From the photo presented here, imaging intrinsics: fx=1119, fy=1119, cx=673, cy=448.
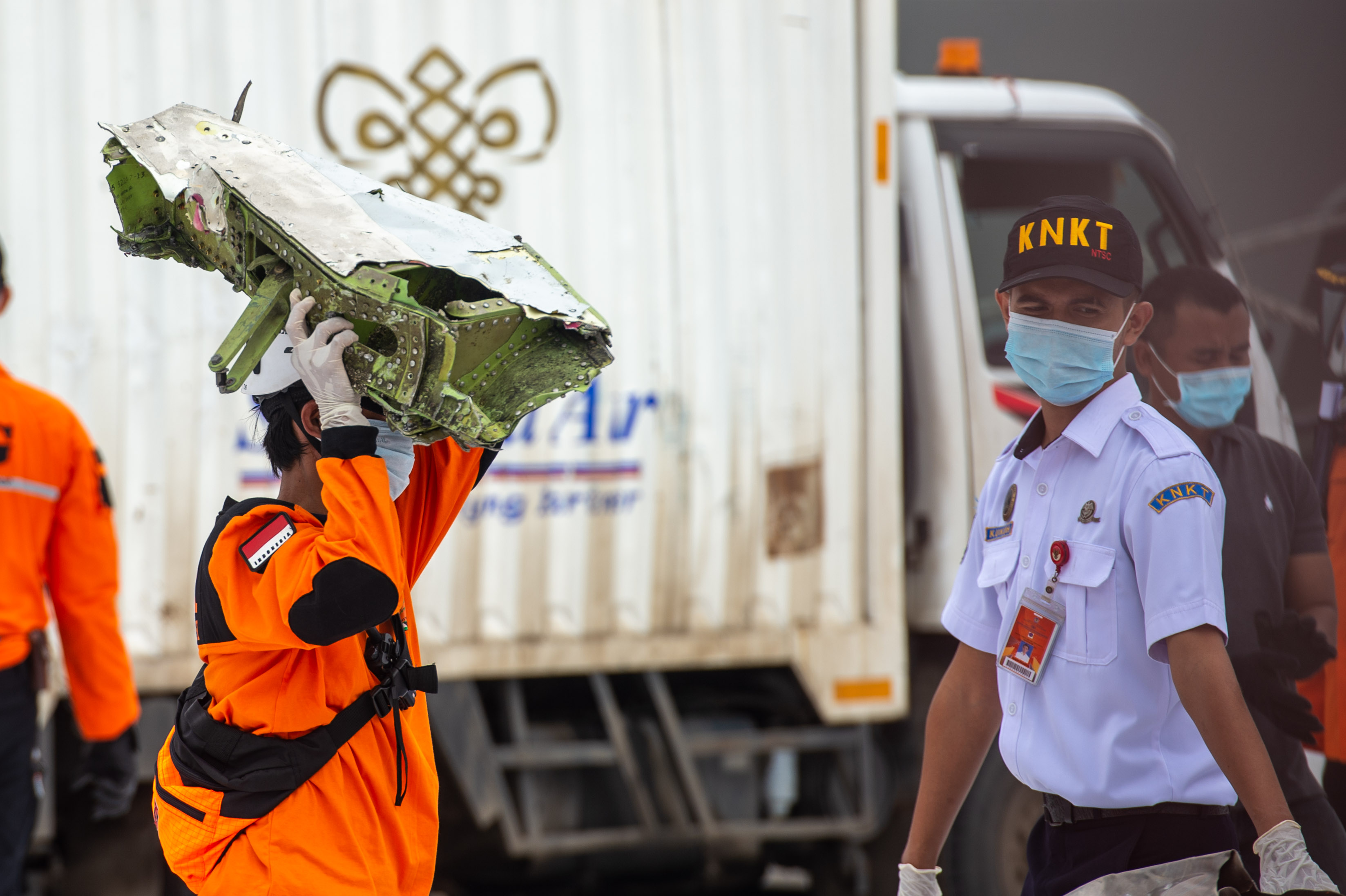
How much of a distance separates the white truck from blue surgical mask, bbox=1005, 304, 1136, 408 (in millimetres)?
1656

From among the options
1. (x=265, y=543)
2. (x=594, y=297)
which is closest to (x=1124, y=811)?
(x=265, y=543)

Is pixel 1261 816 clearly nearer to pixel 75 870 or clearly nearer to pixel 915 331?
pixel 915 331

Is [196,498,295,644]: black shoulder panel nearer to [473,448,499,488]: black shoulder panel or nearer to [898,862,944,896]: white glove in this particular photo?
[473,448,499,488]: black shoulder panel

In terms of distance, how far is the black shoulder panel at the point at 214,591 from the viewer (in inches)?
64.9

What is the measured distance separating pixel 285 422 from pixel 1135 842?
56.9 inches

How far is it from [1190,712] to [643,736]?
2316 mm

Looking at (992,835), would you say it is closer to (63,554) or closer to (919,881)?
(919,881)

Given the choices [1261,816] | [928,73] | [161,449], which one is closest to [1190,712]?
[1261,816]

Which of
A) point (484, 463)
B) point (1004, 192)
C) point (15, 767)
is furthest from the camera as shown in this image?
point (1004, 192)

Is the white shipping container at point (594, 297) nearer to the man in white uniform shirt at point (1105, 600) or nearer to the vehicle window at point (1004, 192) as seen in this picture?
the vehicle window at point (1004, 192)

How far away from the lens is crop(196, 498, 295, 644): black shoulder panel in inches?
64.9

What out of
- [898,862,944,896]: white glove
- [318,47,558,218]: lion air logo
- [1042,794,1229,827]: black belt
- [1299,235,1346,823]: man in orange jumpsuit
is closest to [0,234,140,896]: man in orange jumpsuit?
[318,47,558,218]: lion air logo

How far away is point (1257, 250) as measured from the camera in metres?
4.17

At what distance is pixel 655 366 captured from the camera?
11.5ft
